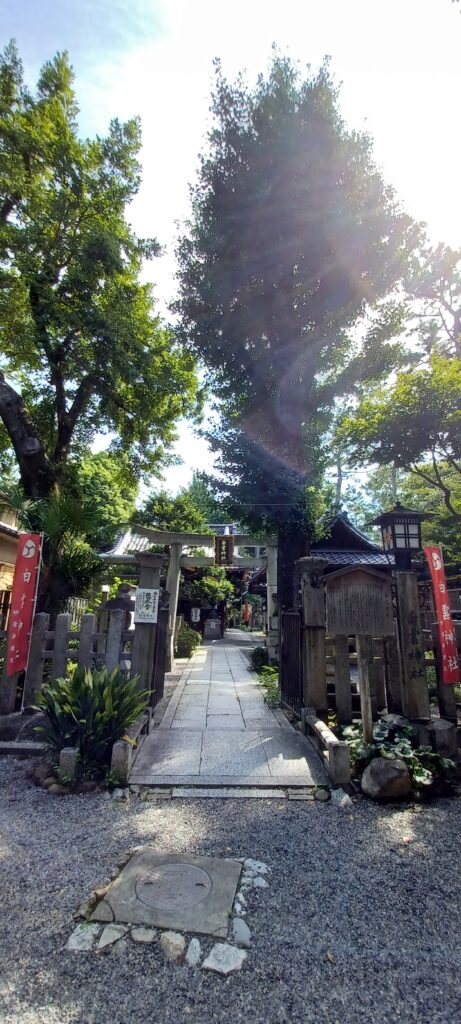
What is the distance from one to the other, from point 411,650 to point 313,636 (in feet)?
3.89

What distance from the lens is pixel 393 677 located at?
512 cm

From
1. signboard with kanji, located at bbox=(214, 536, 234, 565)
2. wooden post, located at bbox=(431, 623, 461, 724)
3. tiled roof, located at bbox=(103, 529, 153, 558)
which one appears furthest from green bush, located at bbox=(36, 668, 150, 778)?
tiled roof, located at bbox=(103, 529, 153, 558)

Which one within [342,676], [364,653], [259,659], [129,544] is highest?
[129,544]

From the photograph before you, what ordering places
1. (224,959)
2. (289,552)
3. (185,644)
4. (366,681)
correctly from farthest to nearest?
(185,644)
(289,552)
(366,681)
(224,959)

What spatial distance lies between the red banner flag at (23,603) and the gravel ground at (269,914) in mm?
1760

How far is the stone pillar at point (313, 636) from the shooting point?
544cm

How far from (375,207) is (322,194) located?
145 cm

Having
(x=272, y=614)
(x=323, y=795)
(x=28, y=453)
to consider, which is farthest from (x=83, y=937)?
(x=272, y=614)

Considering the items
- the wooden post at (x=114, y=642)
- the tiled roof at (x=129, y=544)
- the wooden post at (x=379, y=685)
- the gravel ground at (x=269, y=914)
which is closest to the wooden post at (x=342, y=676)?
the wooden post at (x=379, y=685)

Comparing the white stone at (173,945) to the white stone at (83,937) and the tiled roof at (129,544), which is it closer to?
the white stone at (83,937)

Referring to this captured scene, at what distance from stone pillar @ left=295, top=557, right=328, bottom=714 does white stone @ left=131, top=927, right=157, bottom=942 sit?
3.47m

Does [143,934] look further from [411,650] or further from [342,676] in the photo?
[411,650]

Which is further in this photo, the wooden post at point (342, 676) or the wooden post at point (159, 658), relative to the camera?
the wooden post at point (159, 658)

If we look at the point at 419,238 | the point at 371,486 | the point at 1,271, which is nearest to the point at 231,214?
the point at 419,238
